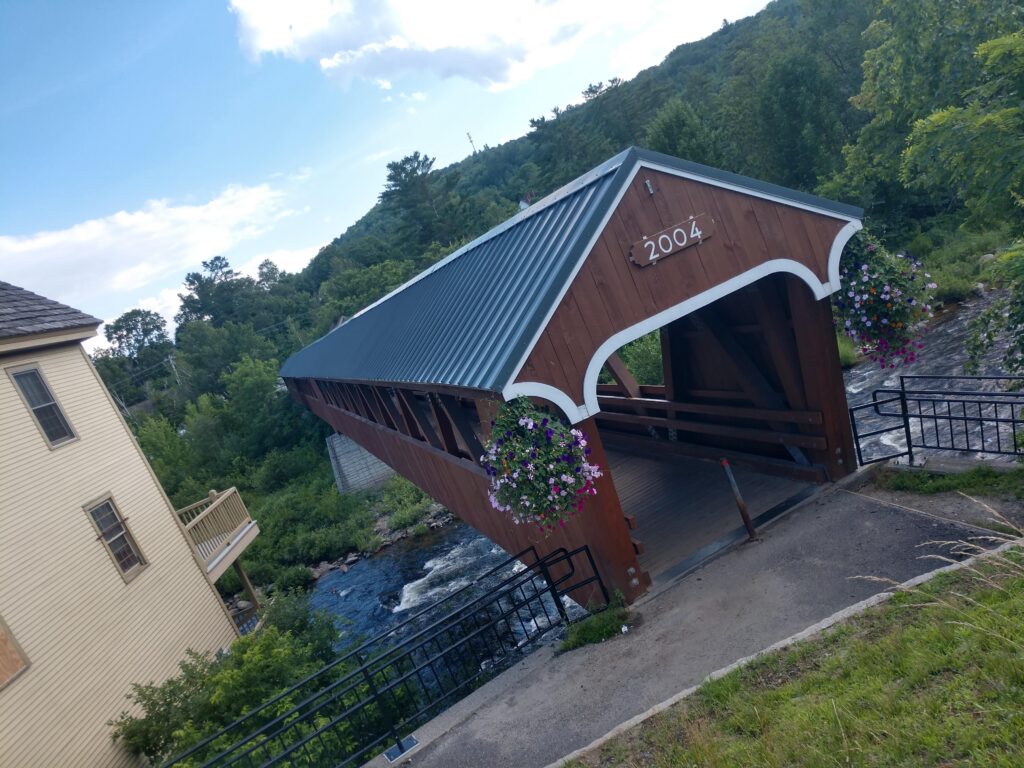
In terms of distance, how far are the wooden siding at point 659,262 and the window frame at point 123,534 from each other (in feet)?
31.6

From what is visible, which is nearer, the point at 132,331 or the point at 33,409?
the point at 33,409

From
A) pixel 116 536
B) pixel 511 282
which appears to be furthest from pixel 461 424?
pixel 116 536

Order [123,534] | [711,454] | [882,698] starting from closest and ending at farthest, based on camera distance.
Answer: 1. [882,698]
2. [711,454]
3. [123,534]

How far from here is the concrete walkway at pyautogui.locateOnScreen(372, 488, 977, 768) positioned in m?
5.38

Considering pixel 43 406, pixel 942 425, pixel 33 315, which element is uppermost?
pixel 33 315

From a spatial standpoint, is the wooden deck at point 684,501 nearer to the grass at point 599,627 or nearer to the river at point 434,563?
the grass at point 599,627

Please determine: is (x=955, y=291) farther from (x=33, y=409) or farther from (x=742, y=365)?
(x=33, y=409)

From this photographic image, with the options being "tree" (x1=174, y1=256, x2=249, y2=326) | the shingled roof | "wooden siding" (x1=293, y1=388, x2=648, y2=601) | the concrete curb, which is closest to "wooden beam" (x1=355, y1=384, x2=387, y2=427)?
"wooden siding" (x1=293, y1=388, x2=648, y2=601)

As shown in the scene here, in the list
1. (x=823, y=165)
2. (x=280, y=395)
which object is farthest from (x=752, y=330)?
(x=280, y=395)

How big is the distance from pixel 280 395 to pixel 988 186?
3445 centimetres

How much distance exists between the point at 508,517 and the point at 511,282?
3382mm

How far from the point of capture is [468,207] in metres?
52.3

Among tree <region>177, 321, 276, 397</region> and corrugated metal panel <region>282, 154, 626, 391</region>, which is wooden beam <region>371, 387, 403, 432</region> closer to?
corrugated metal panel <region>282, 154, 626, 391</region>

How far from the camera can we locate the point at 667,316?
270 inches
